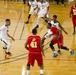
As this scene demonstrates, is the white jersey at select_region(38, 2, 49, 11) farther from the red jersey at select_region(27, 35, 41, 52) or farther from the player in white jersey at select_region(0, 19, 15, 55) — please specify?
the red jersey at select_region(27, 35, 41, 52)

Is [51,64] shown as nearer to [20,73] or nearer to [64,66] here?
[64,66]

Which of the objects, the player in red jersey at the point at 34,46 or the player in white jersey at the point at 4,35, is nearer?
the player in red jersey at the point at 34,46

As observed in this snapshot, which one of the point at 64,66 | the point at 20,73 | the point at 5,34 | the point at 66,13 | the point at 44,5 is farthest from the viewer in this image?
the point at 66,13

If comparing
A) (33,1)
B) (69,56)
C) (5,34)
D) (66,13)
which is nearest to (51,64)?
(69,56)

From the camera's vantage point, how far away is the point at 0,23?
15.5 metres

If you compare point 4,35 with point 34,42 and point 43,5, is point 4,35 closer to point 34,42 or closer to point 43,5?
point 34,42

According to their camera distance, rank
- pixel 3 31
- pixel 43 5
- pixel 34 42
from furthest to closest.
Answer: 1. pixel 43 5
2. pixel 3 31
3. pixel 34 42

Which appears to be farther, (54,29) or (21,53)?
(21,53)

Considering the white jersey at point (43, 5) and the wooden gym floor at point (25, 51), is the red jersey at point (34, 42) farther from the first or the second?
the white jersey at point (43, 5)

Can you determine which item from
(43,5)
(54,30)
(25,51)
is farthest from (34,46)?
(43,5)

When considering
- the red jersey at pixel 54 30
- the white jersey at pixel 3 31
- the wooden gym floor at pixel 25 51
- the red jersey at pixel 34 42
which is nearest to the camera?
the red jersey at pixel 34 42

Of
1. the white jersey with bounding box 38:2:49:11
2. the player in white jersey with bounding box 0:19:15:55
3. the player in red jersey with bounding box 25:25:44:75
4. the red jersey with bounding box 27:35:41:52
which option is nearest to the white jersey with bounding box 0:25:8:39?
the player in white jersey with bounding box 0:19:15:55

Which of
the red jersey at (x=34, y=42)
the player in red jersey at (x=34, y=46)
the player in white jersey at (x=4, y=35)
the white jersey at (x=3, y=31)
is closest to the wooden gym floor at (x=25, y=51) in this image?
the player in white jersey at (x=4, y=35)

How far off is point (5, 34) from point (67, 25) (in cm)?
596
